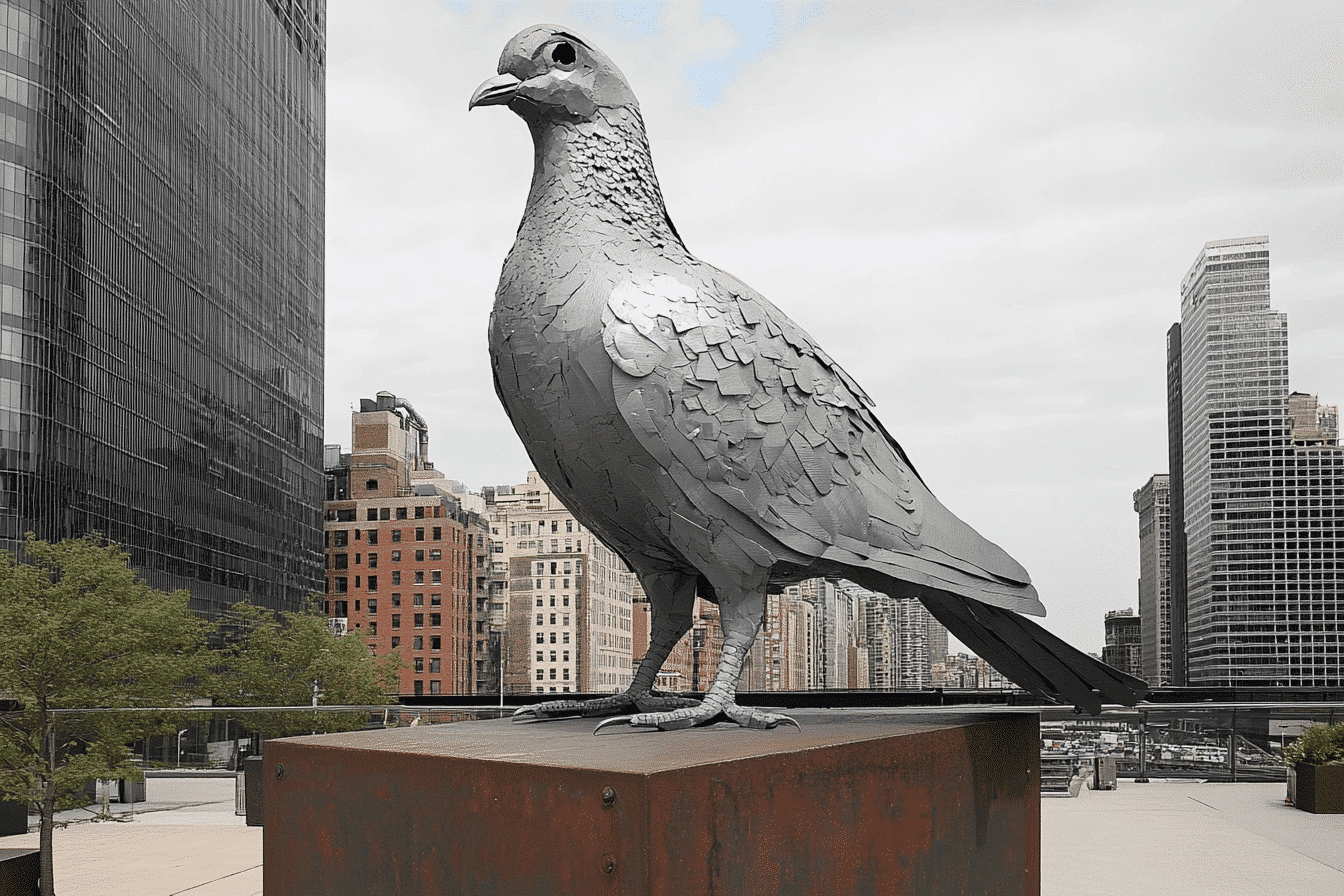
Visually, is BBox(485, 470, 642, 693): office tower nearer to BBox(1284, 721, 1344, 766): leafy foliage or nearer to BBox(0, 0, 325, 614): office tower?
BBox(0, 0, 325, 614): office tower

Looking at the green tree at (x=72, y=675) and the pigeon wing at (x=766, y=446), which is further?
the green tree at (x=72, y=675)

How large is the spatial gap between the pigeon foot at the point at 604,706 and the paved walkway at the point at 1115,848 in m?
5.51

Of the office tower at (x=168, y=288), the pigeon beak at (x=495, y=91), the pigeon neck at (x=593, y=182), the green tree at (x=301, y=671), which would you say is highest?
the office tower at (x=168, y=288)

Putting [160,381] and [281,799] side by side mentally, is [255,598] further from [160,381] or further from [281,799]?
[281,799]

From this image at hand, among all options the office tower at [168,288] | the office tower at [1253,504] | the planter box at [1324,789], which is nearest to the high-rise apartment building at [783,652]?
the office tower at [1253,504]

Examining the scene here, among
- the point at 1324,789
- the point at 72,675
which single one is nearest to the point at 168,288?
the point at 72,675

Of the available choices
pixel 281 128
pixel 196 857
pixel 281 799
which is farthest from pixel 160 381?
pixel 281 799

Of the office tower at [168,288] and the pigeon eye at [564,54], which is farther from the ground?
the office tower at [168,288]

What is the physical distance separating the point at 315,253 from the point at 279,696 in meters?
49.5

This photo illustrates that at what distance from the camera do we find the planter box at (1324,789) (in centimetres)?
1239

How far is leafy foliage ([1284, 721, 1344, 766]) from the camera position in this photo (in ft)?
41.6

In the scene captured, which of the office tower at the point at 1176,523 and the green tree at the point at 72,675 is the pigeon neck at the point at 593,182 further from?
the office tower at the point at 1176,523

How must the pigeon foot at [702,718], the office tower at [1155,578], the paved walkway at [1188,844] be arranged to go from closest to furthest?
the pigeon foot at [702,718] < the paved walkway at [1188,844] < the office tower at [1155,578]

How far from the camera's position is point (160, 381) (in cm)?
5584
